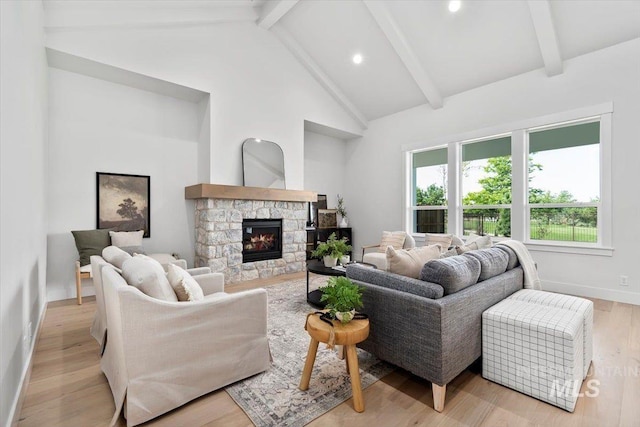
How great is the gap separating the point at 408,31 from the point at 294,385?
5104 mm

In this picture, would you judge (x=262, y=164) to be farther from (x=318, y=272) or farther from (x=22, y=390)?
(x=22, y=390)

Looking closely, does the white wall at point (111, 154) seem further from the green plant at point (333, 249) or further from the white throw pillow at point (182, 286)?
the white throw pillow at point (182, 286)

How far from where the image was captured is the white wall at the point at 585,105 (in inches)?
150

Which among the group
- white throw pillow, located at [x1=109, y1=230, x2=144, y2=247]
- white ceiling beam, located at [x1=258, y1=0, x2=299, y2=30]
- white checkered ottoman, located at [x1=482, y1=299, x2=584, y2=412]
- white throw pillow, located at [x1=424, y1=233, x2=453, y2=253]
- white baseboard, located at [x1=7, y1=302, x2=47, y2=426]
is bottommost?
white baseboard, located at [x1=7, y1=302, x2=47, y2=426]

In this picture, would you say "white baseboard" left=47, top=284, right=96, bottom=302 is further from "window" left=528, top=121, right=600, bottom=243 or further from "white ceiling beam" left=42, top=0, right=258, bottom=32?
"window" left=528, top=121, right=600, bottom=243

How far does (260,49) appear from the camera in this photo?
17.6 ft

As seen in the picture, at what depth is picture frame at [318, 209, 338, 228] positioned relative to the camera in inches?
272

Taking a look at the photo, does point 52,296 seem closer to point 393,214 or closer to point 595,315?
point 393,214

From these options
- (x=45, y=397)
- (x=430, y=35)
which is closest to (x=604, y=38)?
(x=430, y=35)

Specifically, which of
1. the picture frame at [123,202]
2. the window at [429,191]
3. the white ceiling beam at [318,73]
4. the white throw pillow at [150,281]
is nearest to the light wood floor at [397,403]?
the white throw pillow at [150,281]

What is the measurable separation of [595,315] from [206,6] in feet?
21.5

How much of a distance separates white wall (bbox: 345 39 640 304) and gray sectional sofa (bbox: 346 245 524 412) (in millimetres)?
2853

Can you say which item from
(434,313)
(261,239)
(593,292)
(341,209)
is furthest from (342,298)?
(341,209)

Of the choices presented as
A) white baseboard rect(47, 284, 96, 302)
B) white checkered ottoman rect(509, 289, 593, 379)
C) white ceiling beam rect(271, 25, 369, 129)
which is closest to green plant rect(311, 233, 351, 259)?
white checkered ottoman rect(509, 289, 593, 379)
